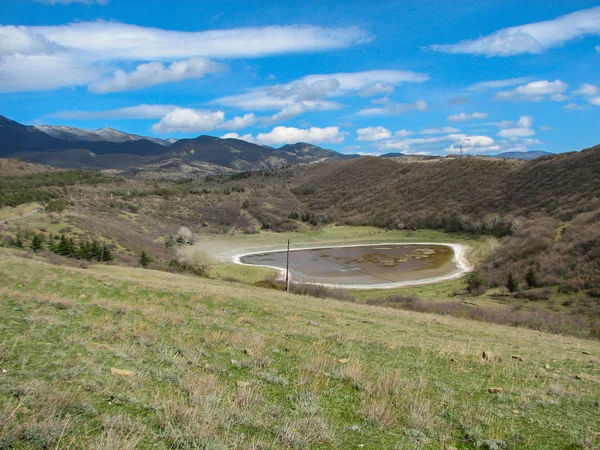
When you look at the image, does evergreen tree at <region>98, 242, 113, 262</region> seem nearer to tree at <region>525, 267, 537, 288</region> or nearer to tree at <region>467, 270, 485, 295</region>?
tree at <region>467, 270, 485, 295</region>

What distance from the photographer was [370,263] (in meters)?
66.2

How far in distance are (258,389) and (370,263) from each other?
202ft

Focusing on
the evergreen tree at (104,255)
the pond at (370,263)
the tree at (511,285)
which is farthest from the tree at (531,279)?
the evergreen tree at (104,255)

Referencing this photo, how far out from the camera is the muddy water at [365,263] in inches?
2162

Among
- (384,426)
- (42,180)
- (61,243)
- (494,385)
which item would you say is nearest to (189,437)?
(384,426)

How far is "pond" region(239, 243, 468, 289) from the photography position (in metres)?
53.2

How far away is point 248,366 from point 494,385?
182 inches

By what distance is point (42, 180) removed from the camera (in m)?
89.6

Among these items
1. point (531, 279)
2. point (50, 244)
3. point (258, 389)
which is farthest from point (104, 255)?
point (531, 279)

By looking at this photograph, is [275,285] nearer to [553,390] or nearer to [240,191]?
[553,390]

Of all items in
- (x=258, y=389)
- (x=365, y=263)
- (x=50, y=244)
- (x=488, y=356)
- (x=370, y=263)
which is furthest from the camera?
(x=365, y=263)

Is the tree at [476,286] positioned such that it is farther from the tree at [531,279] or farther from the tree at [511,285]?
the tree at [531,279]

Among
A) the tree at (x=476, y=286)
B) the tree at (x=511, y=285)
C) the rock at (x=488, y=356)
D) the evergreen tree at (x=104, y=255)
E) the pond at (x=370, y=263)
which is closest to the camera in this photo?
the rock at (x=488, y=356)

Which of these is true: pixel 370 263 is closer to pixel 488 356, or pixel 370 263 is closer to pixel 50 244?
pixel 50 244
